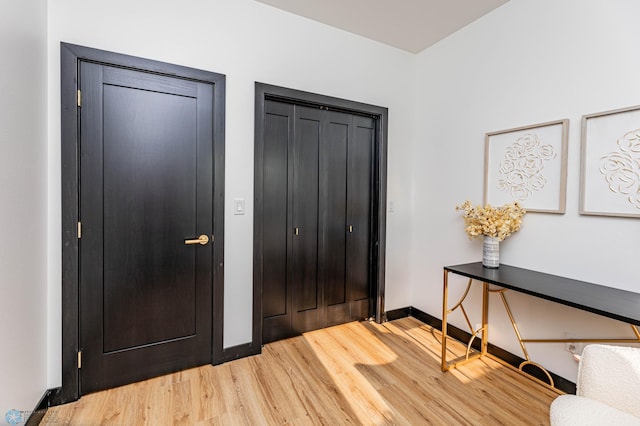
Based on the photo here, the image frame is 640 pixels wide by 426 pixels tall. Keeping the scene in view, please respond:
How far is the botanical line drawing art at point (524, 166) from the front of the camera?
2.12m

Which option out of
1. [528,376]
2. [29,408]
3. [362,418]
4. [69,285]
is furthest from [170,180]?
[528,376]

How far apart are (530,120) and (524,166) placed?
333 millimetres

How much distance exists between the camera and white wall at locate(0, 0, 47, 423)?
1.33 metres

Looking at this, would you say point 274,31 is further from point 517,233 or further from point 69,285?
point 517,233

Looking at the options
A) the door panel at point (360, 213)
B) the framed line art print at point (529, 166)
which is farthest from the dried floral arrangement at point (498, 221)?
the door panel at point (360, 213)

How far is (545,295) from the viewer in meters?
1.66

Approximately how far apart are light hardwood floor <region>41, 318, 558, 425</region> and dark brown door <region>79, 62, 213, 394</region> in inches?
8.3

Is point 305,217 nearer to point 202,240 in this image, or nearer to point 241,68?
point 202,240

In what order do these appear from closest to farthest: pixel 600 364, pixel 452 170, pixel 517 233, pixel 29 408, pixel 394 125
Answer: pixel 600 364
pixel 29 408
pixel 517 233
pixel 452 170
pixel 394 125

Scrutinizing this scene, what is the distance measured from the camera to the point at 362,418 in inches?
68.6

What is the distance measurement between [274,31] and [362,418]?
9.21 feet

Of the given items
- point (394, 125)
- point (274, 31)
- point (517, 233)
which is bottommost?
point (517, 233)

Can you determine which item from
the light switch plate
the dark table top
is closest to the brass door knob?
the light switch plate

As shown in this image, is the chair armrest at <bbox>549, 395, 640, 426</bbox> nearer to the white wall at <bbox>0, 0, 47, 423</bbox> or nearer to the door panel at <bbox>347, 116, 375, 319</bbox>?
the door panel at <bbox>347, 116, 375, 319</bbox>
